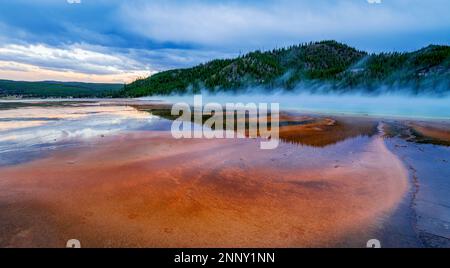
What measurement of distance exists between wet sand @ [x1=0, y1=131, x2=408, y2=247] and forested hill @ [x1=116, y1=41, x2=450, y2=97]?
59.3 meters

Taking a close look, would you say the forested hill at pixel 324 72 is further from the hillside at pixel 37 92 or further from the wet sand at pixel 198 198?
the wet sand at pixel 198 198

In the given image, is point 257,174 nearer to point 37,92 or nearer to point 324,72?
point 324,72

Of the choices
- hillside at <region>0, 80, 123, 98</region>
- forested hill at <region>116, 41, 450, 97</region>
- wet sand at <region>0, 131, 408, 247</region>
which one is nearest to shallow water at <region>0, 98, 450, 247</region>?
wet sand at <region>0, 131, 408, 247</region>

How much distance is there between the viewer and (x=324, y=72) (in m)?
86.4

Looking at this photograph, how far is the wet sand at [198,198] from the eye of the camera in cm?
384

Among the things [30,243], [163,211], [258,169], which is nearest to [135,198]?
[163,211]

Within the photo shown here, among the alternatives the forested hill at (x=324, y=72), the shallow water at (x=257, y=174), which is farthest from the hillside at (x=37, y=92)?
the shallow water at (x=257, y=174)

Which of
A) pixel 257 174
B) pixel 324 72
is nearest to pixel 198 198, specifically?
pixel 257 174

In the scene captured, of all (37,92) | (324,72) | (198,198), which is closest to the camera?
(198,198)

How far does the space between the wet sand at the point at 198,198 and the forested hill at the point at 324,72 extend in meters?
59.3

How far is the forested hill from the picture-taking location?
6257 centimetres

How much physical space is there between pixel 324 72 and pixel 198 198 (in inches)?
3497

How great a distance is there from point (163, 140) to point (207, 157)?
3330 millimetres
